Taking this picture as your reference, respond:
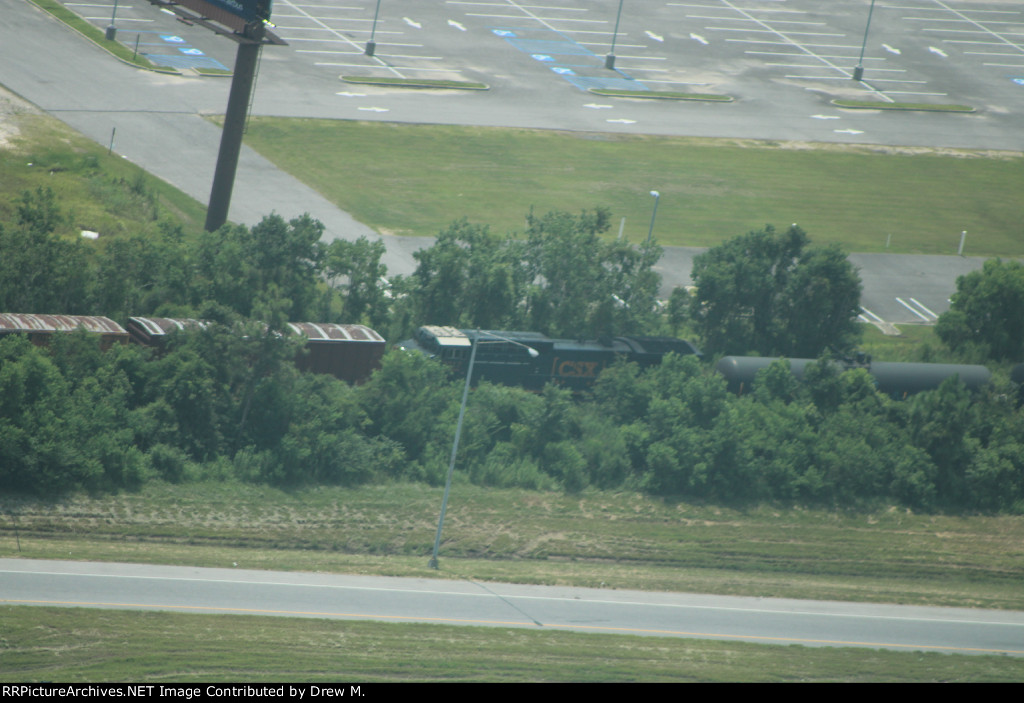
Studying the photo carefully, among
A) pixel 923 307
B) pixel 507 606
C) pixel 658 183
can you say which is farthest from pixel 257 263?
pixel 923 307

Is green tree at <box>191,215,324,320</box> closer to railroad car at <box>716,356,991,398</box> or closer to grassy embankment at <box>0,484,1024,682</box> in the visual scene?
grassy embankment at <box>0,484,1024,682</box>

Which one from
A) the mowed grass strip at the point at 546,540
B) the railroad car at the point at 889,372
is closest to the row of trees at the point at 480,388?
the railroad car at the point at 889,372

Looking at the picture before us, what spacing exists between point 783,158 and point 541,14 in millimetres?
31111

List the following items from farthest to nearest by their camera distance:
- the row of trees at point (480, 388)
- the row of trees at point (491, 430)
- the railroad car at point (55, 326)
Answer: the railroad car at point (55, 326), the row of trees at point (480, 388), the row of trees at point (491, 430)

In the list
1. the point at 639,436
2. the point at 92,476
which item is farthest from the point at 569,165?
the point at 92,476

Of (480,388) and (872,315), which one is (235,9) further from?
(872,315)

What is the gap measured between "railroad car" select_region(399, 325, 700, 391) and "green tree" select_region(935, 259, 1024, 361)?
1566cm

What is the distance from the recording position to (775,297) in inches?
2203

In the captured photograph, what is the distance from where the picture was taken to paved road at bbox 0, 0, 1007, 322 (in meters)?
66.8

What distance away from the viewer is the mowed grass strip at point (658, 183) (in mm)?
68688

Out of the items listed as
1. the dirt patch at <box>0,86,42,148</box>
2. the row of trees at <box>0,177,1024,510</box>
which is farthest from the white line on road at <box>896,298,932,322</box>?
the dirt patch at <box>0,86,42,148</box>

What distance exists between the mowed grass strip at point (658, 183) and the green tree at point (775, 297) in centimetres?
1144

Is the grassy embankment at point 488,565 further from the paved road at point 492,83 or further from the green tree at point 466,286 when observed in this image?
the paved road at point 492,83
